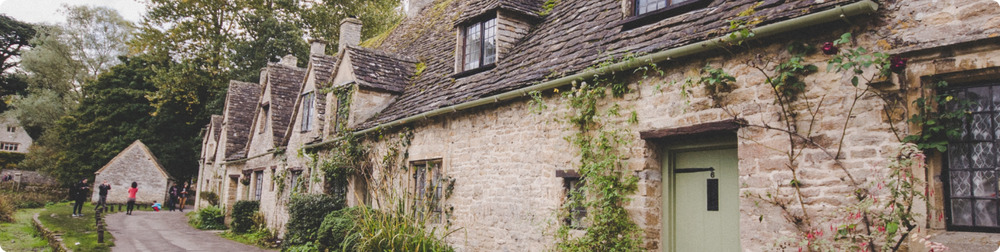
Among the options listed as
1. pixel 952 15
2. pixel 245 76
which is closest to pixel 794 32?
pixel 952 15

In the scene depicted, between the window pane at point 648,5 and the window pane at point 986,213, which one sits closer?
the window pane at point 986,213

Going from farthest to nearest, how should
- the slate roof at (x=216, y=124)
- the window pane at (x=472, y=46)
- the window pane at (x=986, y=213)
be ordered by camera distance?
the slate roof at (x=216, y=124) < the window pane at (x=472, y=46) < the window pane at (x=986, y=213)

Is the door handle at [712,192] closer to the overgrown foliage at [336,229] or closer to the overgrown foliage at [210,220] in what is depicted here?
the overgrown foliage at [336,229]

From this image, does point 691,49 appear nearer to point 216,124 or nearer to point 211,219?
Result: point 211,219

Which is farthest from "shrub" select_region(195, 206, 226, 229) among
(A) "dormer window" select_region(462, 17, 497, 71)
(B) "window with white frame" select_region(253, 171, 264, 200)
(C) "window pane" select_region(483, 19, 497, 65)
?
(C) "window pane" select_region(483, 19, 497, 65)

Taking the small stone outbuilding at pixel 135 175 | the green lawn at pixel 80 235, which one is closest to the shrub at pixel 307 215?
the green lawn at pixel 80 235

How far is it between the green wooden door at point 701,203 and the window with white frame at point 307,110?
12.2 metres

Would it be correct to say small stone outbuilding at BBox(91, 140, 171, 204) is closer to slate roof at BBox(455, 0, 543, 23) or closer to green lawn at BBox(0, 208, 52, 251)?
green lawn at BBox(0, 208, 52, 251)

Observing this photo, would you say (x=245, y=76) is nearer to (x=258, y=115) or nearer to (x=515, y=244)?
(x=258, y=115)

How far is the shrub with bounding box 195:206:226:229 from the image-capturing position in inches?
840

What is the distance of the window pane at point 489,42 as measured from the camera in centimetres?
1045

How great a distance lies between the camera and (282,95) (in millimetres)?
20250

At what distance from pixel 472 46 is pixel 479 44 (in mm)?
284

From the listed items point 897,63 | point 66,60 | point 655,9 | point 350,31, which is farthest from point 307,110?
point 66,60
